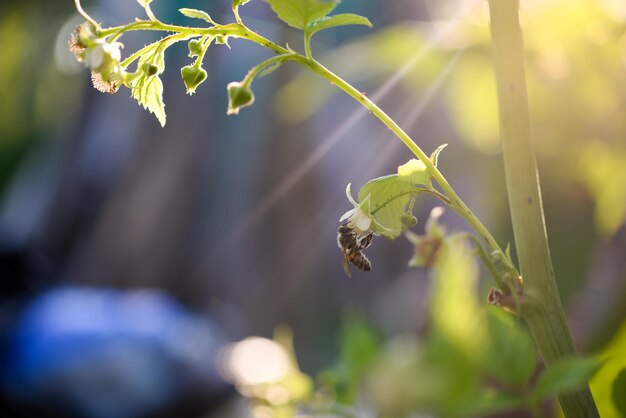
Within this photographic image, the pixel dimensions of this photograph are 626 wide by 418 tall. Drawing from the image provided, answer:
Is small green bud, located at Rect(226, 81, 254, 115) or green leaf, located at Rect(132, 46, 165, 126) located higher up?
green leaf, located at Rect(132, 46, 165, 126)

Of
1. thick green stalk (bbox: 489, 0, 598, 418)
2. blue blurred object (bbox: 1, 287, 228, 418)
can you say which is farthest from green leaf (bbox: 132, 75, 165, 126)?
blue blurred object (bbox: 1, 287, 228, 418)

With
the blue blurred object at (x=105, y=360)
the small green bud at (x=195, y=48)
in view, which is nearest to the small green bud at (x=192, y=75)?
the small green bud at (x=195, y=48)

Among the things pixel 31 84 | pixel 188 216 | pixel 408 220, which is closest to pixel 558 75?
pixel 408 220

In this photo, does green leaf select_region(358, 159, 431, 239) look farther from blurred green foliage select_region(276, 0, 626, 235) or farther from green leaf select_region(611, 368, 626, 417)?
blurred green foliage select_region(276, 0, 626, 235)

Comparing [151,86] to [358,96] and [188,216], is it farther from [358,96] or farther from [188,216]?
[188,216]

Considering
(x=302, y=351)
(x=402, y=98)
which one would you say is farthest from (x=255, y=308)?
(x=402, y=98)

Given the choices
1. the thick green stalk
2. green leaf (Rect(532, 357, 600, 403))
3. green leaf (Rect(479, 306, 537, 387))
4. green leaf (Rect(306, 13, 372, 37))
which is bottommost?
green leaf (Rect(532, 357, 600, 403))

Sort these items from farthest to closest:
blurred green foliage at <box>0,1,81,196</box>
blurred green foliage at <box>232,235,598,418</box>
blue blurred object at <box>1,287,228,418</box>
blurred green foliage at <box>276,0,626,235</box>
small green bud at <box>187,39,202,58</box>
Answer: blurred green foliage at <box>0,1,81,196</box>, blue blurred object at <box>1,287,228,418</box>, blurred green foliage at <box>276,0,626,235</box>, small green bud at <box>187,39,202,58</box>, blurred green foliage at <box>232,235,598,418</box>
